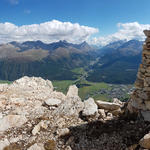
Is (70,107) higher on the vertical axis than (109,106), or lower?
lower

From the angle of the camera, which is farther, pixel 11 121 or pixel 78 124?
pixel 11 121

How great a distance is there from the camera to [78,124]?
1397 centimetres

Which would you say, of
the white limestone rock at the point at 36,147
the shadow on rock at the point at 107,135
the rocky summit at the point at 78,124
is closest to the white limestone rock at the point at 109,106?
the rocky summit at the point at 78,124

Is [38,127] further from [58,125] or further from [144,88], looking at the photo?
[144,88]

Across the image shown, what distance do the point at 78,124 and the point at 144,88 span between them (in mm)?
7291

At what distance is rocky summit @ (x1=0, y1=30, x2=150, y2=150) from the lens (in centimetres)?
1147

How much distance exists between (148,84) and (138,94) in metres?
1.54

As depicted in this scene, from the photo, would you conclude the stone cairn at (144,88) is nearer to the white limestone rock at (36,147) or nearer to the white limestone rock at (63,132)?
the white limestone rock at (63,132)

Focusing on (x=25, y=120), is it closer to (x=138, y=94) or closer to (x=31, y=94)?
(x=31, y=94)

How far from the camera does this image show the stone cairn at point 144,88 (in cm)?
1323

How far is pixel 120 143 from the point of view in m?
11.1

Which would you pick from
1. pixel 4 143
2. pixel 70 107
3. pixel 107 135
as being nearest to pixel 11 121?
pixel 4 143

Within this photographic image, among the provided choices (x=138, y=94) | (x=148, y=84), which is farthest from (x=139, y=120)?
(x=148, y=84)

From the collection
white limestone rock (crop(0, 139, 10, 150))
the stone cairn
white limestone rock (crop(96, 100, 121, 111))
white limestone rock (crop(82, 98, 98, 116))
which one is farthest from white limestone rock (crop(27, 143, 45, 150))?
the stone cairn
